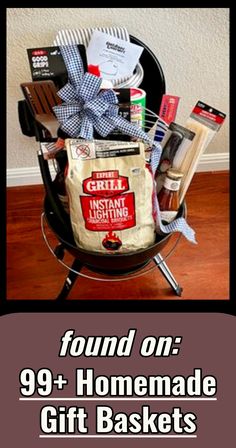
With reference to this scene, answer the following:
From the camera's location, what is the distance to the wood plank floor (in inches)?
47.5

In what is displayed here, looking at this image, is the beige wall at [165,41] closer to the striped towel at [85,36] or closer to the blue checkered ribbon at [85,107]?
the striped towel at [85,36]

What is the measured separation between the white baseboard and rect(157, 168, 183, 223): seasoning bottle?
63cm

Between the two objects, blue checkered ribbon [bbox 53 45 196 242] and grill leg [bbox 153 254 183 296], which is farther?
grill leg [bbox 153 254 183 296]

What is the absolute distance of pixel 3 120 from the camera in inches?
53.0

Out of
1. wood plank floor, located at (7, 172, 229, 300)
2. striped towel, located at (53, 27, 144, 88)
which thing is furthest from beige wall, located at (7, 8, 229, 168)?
wood plank floor, located at (7, 172, 229, 300)

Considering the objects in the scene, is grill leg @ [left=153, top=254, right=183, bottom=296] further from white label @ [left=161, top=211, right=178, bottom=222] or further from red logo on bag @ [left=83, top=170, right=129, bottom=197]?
red logo on bag @ [left=83, top=170, right=129, bottom=197]

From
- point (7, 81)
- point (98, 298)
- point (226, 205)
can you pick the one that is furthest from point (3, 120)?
point (226, 205)

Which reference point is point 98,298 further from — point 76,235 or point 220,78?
point 220,78

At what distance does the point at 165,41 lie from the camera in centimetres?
127

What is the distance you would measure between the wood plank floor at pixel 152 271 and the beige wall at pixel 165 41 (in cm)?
25

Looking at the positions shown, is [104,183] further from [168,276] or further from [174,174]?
[168,276]

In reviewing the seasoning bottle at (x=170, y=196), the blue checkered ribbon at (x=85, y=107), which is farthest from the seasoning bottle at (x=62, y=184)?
the seasoning bottle at (x=170, y=196)

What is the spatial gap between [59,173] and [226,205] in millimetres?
661

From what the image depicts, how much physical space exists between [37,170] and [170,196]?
0.67 metres
